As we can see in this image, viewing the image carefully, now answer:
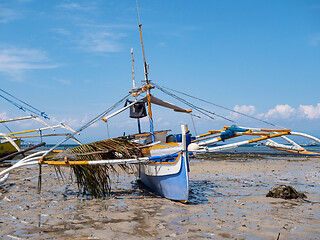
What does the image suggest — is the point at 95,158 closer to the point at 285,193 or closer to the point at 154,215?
the point at 154,215

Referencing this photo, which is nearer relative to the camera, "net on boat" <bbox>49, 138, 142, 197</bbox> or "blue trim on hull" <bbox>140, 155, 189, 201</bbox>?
"blue trim on hull" <bbox>140, 155, 189, 201</bbox>

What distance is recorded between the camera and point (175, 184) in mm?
10742

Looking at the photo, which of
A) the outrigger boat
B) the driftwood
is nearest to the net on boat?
the outrigger boat

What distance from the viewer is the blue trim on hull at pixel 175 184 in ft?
33.7

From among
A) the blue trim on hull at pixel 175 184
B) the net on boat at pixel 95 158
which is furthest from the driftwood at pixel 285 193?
the net on boat at pixel 95 158

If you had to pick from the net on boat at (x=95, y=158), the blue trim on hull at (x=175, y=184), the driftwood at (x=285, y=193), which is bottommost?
the driftwood at (x=285, y=193)

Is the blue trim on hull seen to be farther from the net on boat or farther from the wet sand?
the net on boat

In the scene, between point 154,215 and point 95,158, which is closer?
point 154,215

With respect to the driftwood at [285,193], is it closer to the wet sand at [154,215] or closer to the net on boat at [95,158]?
the wet sand at [154,215]

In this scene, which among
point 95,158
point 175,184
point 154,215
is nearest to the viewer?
point 154,215

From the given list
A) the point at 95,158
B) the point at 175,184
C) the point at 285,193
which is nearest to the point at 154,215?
the point at 175,184

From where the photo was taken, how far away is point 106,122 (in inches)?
551

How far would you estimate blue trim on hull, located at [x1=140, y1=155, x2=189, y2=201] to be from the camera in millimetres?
10258

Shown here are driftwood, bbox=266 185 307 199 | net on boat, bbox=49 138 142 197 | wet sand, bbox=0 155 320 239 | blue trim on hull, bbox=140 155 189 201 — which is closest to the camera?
wet sand, bbox=0 155 320 239
